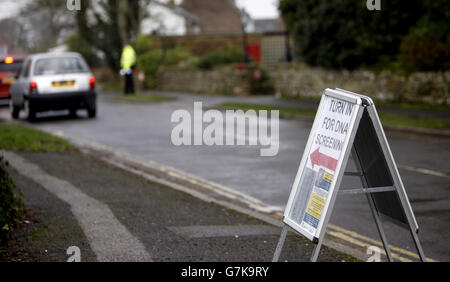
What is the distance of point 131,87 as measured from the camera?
3044cm

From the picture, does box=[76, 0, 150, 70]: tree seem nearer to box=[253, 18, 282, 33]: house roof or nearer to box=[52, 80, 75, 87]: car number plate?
box=[52, 80, 75, 87]: car number plate

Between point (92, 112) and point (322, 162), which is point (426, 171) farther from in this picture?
point (92, 112)

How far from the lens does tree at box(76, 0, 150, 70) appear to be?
45.3 meters

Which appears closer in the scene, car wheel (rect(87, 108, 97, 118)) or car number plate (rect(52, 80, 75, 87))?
car number plate (rect(52, 80, 75, 87))

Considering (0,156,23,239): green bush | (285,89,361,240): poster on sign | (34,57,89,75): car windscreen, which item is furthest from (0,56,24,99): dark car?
(285,89,361,240): poster on sign

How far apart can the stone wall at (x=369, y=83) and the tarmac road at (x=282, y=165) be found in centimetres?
454

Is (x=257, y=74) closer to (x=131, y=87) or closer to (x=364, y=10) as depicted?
(x=131, y=87)

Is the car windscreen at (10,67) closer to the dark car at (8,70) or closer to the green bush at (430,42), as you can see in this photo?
the dark car at (8,70)

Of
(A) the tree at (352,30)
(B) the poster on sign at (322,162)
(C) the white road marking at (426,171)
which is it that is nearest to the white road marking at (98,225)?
(B) the poster on sign at (322,162)

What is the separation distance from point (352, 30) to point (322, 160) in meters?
19.5

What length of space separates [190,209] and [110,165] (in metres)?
3.89

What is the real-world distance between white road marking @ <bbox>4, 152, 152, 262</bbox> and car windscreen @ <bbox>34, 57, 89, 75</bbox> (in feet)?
33.9

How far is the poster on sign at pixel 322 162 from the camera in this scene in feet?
15.6
